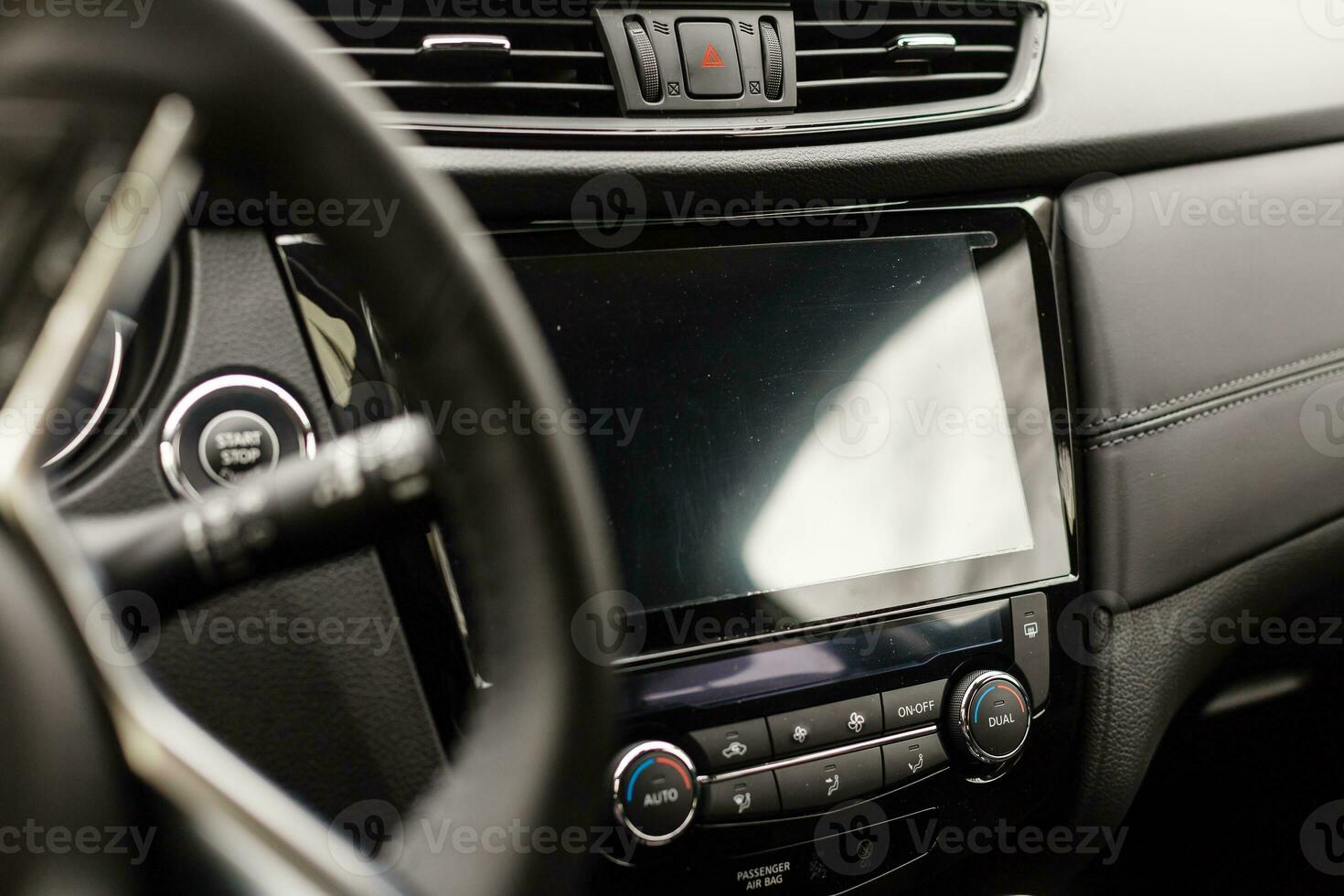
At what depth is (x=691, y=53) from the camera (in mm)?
876

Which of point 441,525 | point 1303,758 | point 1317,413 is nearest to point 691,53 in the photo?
point 441,525

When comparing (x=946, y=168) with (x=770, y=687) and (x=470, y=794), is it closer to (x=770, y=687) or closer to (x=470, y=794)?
(x=770, y=687)

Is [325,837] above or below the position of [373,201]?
below

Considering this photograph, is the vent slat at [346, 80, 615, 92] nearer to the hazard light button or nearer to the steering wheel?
the hazard light button

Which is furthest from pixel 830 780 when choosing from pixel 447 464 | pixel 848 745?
pixel 447 464

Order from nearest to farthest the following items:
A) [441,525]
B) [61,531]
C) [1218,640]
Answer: [61,531] → [441,525] → [1218,640]

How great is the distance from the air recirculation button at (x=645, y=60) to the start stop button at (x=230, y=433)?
364mm

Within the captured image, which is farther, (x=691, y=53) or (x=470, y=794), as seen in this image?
(x=691, y=53)

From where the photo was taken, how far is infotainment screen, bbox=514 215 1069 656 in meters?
0.88

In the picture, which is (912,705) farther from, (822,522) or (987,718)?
(822,522)

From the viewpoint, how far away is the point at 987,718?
37.4 inches

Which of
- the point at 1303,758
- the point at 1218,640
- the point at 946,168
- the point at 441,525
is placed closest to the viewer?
the point at 441,525

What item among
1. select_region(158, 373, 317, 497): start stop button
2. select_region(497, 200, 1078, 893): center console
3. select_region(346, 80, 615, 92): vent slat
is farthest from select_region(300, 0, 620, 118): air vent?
select_region(158, 373, 317, 497): start stop button

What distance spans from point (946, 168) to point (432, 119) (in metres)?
0.46
